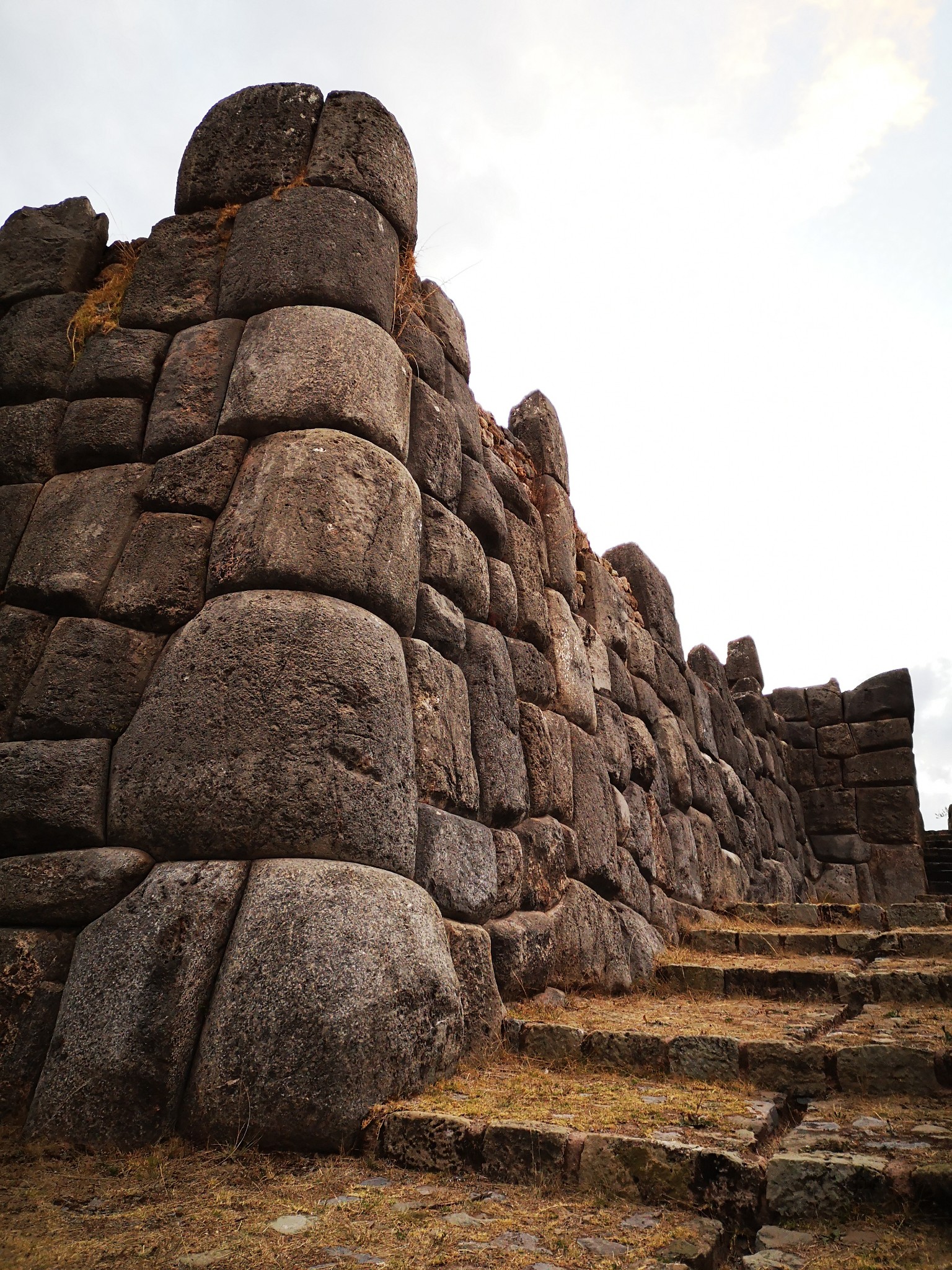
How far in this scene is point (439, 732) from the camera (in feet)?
13.3

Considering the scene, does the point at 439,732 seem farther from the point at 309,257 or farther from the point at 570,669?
the point at 309,257

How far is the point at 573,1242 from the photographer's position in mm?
2061

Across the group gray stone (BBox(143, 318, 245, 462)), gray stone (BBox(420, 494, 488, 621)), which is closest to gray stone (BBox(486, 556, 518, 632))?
gray stone (BBox(420, 494, 488, 621))

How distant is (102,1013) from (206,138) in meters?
4.29

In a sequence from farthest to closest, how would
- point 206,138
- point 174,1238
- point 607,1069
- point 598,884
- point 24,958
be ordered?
1. point 598,884
2. point 206,138
3. point 607,1069
4. point 24,958
5. point 174,1238

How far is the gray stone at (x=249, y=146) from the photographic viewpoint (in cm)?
464

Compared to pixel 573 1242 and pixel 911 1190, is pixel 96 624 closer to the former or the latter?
pixel 573 1242

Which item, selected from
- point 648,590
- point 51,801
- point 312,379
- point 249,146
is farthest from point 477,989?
point 648,590

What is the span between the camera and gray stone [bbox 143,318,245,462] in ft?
13.5

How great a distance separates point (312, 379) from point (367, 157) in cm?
152

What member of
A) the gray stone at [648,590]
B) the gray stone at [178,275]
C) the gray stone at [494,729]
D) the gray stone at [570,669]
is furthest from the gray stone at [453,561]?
the gray stone at [648,590]

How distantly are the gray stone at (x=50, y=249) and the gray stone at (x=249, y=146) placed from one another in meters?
0.56

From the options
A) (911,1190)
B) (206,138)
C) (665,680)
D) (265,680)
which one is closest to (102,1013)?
(265,680)

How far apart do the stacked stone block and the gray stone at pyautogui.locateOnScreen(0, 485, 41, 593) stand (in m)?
11.3
